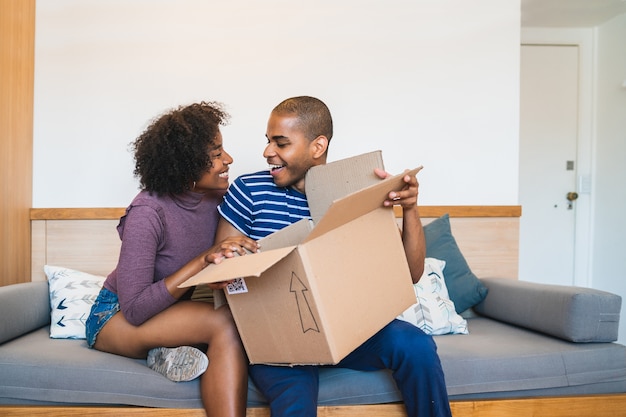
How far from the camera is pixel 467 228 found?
8.71 feet

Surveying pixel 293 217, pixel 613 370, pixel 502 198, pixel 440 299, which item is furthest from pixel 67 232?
pixel 613 370

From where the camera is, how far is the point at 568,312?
1905 millimetres

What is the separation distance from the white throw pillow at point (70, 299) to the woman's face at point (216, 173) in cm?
61

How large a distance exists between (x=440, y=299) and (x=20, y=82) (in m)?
1.82

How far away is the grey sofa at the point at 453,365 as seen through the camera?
1701 millimetres

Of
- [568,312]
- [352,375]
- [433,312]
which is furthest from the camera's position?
[433,312]

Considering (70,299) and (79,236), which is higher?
(79,236)

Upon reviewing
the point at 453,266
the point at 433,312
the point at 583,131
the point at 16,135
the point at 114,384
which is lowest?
the point at 114,384

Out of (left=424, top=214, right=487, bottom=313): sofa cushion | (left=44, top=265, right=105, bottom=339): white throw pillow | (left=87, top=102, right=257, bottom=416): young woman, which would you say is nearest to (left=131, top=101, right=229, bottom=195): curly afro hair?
(left=87, top=102, right=257, bottom=416): young woman

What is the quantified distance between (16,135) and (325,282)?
1.64 m

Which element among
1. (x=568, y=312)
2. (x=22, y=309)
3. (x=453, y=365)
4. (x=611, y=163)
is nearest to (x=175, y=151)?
(x=22, y=309)

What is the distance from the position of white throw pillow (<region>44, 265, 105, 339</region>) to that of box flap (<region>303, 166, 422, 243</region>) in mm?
1098

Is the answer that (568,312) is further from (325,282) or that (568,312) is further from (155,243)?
(155,243)

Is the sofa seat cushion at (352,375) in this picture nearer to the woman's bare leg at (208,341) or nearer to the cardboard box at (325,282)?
the woman's bare leg at (208,341)
